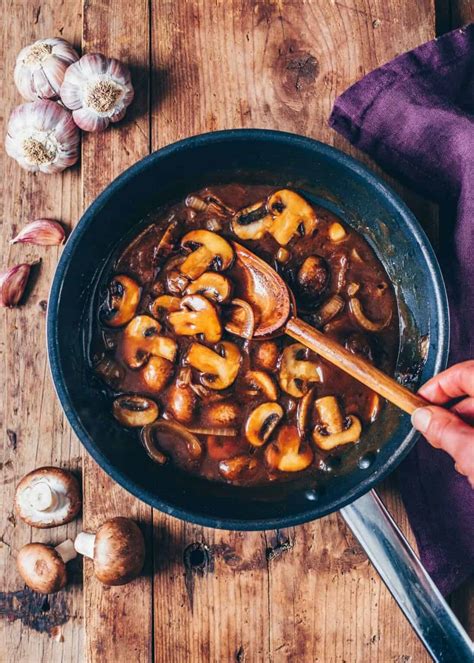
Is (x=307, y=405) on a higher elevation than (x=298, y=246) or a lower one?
lower

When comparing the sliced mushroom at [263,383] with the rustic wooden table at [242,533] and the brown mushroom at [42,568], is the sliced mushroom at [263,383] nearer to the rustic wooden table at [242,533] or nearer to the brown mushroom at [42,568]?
the rustic wooden table at [242,533]

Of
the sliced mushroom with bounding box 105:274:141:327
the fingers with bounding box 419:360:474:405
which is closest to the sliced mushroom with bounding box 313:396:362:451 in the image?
the fingers with bounding box 419:360:474:405

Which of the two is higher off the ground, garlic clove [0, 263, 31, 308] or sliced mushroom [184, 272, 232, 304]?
sliced mushroom [184, 272, 232, 304]

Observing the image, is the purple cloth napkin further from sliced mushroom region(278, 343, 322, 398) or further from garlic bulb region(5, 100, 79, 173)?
garlic bulb region(5, 100, 79, 173)

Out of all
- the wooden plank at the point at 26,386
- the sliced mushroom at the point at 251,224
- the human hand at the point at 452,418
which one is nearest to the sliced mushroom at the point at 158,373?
the sliced mushroom at the point at 251,224

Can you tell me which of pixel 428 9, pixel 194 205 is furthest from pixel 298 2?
pixel 194 205

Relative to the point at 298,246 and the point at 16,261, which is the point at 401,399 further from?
the point at 16,261

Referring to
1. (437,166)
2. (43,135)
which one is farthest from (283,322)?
(43,135)
